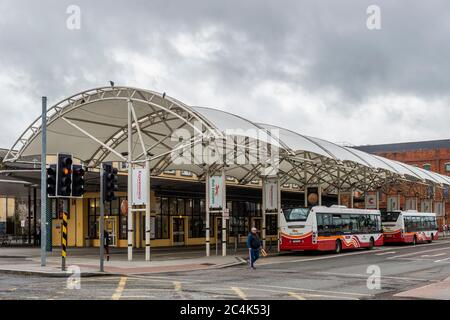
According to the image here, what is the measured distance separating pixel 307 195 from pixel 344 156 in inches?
223

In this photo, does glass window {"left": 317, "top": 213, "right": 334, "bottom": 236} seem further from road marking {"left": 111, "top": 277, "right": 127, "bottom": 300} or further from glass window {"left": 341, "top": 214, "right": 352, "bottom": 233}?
road marking {"left": 111, "top": 277, "right": 127, "bottom": 300}

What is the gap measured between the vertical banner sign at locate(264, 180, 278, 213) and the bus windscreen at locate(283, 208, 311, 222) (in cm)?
151

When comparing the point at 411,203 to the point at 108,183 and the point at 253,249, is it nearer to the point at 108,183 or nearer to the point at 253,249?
the point at 253,249

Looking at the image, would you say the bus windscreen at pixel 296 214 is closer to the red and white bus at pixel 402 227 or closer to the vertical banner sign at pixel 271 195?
the vertical banner sign at pixel 271 195

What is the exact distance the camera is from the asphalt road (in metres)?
15.1

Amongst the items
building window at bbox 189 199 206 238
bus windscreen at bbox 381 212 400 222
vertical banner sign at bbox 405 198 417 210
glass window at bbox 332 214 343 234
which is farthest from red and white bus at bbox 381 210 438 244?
building window at bbox 189 199 206 238

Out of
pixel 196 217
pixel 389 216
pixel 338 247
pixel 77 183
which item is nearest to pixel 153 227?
pixel 196 217

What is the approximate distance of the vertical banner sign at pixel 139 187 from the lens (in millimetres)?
28469

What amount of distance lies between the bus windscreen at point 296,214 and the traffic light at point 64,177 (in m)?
14.9

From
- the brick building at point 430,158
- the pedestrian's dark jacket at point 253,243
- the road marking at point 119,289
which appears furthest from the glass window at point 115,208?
the brick building at point 430,158

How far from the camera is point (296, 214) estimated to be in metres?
34.2

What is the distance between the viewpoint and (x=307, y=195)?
1690 inches
